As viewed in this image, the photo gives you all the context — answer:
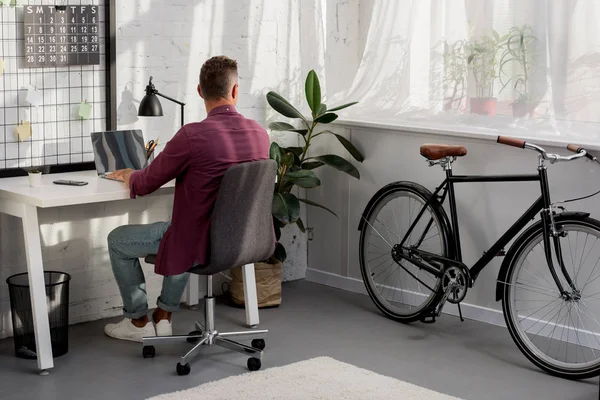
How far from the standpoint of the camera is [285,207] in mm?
4863

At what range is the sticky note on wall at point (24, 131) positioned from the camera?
14.1ft

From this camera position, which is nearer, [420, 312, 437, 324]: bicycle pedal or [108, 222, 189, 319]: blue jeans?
[108, 222, 189, 319]: blue jeans

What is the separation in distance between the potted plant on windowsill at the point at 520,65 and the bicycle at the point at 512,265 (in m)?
0.36

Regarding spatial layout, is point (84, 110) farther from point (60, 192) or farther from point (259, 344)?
point (259, 344)

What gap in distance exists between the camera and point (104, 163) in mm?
4492

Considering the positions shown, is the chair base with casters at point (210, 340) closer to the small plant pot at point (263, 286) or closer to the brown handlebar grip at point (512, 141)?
the small plant pot at point (263, 286)

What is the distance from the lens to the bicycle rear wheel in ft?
15.7

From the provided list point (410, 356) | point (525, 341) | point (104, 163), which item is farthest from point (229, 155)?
point (525, 341)

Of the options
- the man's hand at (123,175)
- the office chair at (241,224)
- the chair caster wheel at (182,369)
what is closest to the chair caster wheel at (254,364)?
the office chair at (241,224)

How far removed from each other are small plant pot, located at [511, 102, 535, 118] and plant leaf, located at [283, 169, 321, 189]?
3.66ft

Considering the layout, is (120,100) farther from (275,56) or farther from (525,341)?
(525,341)

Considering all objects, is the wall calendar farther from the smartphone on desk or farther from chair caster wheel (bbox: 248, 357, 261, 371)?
chair caster wheel (bbox: 248, 357, 261, 371)

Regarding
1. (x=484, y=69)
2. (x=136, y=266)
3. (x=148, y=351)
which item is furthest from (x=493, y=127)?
(x=148, y=351)

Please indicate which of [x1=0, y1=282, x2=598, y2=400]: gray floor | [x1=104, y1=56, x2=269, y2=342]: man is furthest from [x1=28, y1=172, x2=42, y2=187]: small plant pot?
[x1=0, y1=282, x2=598, y2=400]: gray floor
